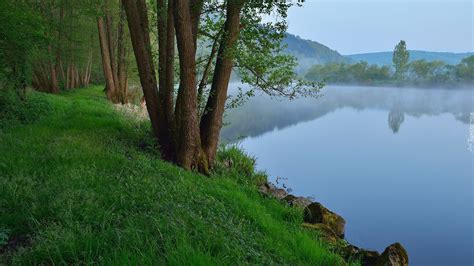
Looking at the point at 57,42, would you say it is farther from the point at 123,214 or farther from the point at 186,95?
the point at 123,214

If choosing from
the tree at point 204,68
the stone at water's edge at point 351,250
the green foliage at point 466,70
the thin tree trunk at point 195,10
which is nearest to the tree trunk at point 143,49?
the tree at point 204,68

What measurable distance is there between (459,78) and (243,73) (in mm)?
126271

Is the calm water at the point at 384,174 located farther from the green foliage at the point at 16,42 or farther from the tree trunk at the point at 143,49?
the green foliage at the point at 16,42

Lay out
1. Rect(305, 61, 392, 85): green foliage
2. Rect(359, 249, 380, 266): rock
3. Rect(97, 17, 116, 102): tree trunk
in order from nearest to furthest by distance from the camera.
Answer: Rect(359, 249, 380, 266): rock < Rect(97, 17, 116, 102): tree trunk < Rect(305, 61, 392, 85): green foliage

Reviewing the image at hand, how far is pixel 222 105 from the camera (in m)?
11.2

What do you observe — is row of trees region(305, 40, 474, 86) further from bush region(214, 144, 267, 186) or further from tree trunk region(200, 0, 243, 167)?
tree trunk region(200, 0, 243, 167)

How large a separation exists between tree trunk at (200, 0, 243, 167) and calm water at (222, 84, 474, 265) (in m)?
5.59

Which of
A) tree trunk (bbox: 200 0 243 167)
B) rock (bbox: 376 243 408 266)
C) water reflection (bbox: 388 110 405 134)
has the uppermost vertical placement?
tree trunk (bbox: 200 0 243 167)

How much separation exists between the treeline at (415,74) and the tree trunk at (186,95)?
9608 cm

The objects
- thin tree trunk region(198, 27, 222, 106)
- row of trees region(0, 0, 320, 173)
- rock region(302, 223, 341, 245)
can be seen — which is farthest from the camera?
thin tree trunk region(198, 27, 222, 106)

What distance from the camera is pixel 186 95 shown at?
385 inches

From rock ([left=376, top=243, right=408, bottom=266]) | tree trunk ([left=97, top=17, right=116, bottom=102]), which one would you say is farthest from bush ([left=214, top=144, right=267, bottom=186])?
tree trunk ([left=97, top=17, right=116, bottom=102])

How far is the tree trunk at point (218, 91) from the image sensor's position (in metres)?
10.2

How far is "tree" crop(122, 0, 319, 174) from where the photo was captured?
1006 cm
